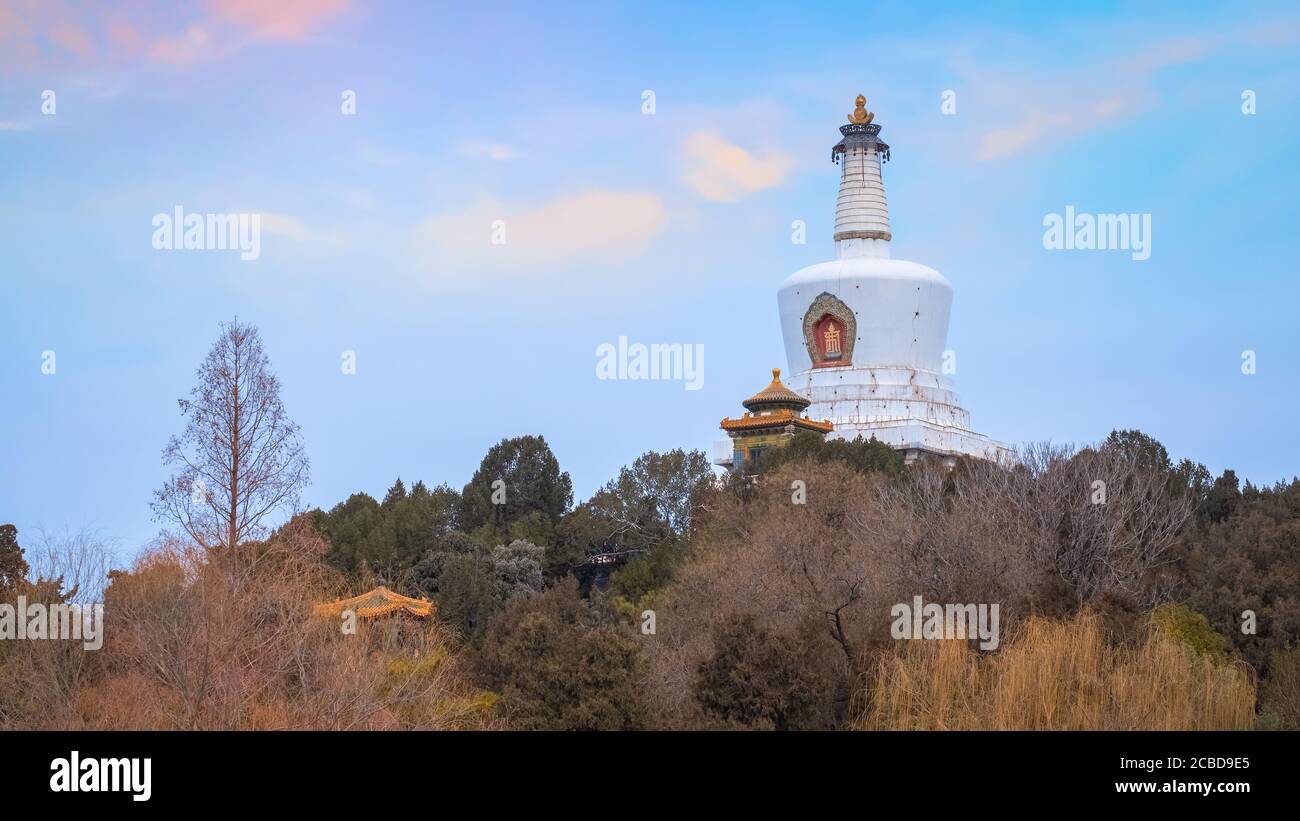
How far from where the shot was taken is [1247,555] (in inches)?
1300

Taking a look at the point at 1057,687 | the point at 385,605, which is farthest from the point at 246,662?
the point at 385,605

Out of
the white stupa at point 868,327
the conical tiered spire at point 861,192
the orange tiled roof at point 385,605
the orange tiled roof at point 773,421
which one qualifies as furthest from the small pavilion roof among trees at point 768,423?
the orange tiled roof at point 385,605

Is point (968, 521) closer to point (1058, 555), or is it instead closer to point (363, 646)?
point (1058, 555)

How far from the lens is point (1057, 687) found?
887 inches

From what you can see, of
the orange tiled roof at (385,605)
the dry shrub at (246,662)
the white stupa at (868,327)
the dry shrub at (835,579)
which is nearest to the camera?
the dry shrub at (246,662)

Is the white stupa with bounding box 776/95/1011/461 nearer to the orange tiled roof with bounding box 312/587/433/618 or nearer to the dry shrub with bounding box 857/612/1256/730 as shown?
the orange tiled roof with bounding box 312/587/433/618

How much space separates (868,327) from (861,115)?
7401 mm

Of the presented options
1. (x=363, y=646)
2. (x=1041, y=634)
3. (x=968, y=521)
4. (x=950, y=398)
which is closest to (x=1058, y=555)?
(x=968, y=521)

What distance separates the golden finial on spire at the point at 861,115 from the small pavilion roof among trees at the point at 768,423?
1083 centimetres

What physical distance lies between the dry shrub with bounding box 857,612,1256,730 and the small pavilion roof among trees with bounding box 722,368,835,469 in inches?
1125

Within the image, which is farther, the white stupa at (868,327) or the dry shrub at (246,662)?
the white stupa at (868,327)

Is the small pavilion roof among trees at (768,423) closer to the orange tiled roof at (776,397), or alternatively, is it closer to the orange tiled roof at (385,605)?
the orange tiled roof at (776,397)

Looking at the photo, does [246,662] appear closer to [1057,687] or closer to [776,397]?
[1057,687]

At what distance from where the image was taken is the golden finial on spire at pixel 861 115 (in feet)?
199
